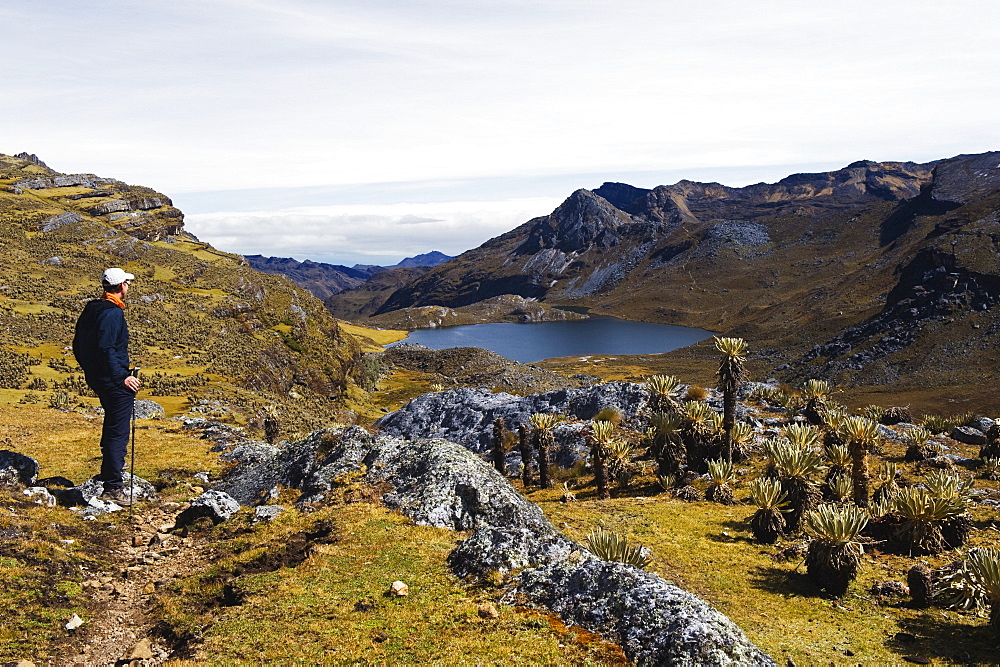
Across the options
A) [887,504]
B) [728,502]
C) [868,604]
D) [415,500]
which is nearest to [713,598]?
[868,604]

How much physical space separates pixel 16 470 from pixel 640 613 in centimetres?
1601

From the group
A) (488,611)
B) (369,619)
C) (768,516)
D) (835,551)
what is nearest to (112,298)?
(369,619)

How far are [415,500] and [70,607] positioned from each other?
328 inches

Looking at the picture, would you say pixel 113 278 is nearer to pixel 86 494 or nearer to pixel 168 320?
pixel 86 494

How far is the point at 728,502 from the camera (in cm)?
2527

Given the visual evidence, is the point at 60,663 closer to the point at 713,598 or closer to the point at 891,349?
the point at 713,598

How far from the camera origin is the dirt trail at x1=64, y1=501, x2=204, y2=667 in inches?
341

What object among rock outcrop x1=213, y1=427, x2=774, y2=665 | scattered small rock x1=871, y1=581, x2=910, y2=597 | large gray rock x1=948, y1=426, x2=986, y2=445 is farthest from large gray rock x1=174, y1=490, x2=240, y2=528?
large gray rock x1=948, y1=426, x2=986, y2=445

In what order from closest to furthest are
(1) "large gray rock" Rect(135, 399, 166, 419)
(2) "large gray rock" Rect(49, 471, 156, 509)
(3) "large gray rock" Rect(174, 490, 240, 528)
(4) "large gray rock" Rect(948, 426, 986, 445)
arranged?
(2) "large gray rock" Rect(49, 471, 156, 509)
(3) "large gray rock" Rect(174, 490, 240, 528)
(4) "large gray rock" Rect(948, 426, 986, 445)
(1) "large gray rock" Rect(135, 399, 166, 419)

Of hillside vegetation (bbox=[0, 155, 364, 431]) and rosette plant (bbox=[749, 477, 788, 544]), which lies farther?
hillside vegetation (bbox=[0, 155, 364, 431])

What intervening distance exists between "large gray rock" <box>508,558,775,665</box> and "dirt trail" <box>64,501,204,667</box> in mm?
6461

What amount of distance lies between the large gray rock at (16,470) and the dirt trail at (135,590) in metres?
2.71

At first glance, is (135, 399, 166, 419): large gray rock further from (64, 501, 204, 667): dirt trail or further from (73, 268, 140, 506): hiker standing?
(73, 268, 140, 506): hiker standing

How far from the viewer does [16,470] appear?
14.5 meters
